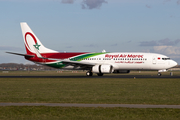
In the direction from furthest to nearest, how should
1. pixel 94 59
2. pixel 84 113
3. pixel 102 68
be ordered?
1. pixel 94 59
2. pixel 102 68
3. pixel 84 113

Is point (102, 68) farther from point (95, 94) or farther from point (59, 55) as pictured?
point (95, 94)

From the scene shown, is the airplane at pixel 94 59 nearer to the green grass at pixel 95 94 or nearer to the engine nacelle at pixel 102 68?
the engine nacelle at pixel 102 68

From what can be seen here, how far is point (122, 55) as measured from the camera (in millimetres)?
53375

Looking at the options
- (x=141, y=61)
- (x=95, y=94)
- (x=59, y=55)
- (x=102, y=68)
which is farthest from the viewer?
(x=59, y=55)

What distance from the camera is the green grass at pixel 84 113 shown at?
12.0 m

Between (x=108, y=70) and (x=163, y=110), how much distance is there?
122 ft

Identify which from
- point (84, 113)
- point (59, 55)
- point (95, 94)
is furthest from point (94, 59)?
point (84, 113)

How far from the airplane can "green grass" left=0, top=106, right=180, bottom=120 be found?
37309mm

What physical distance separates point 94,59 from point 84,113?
139ft

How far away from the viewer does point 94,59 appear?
181 ft

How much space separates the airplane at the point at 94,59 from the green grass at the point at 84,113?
37309 millimetres

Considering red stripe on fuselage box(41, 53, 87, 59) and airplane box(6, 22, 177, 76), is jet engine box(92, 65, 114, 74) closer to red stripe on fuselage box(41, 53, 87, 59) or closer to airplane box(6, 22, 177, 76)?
airplane box(6, 22, 177, 76)

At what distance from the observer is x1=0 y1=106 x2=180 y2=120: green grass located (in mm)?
12000

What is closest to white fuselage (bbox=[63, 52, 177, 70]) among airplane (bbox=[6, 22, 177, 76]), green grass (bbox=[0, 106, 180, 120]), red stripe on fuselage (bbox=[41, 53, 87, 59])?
airplane (bbox=[6, 22, 177, 76])
